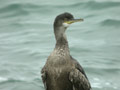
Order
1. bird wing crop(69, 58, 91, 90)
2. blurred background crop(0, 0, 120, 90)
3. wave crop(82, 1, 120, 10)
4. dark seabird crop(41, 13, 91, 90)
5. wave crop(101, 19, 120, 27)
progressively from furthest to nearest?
1. wave crop(82, 1, 120, 10)
2. wave crop(101, 19, 120, 27)
3. blurred background crop(0, 0, 120, 90)
4. bird wing crop(69, 58, 91, 90)
5. dark seabird crop(41, 13, 91, 90)

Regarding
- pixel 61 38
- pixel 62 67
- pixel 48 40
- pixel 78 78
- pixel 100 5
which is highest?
pixel 61 38

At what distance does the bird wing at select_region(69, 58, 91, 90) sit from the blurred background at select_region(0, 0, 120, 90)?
10.0 ft

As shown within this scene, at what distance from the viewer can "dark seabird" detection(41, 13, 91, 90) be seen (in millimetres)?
8469

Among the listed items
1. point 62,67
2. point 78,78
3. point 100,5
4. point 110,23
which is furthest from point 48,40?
point 62,67

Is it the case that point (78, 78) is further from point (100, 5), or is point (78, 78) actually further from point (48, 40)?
point (100, 5)

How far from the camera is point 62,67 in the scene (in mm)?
8492

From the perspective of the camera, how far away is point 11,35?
16484 millimetres

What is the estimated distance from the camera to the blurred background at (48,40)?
1277 centimetres

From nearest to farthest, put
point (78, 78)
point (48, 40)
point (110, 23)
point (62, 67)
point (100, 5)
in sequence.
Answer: point (62, 67) < point (78, 78) < point (48, 40) < point (110, 23) < point (100, 5)

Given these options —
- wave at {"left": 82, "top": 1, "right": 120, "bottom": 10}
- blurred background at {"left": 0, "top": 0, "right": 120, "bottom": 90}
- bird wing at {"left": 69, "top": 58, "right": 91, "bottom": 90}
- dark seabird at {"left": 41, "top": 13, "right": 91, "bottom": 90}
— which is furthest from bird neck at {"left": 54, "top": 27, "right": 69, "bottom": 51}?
wave at {"left": 82, "top": 1, "right": 120, "bottom": 10}

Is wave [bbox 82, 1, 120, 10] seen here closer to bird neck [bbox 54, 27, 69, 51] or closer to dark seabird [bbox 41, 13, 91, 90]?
dark seabird [bbox 41, 13, 91, 90]

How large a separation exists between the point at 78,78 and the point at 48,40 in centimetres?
728

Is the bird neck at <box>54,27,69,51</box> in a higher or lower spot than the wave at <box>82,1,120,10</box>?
higher

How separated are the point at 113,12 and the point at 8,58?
5.76 meters
